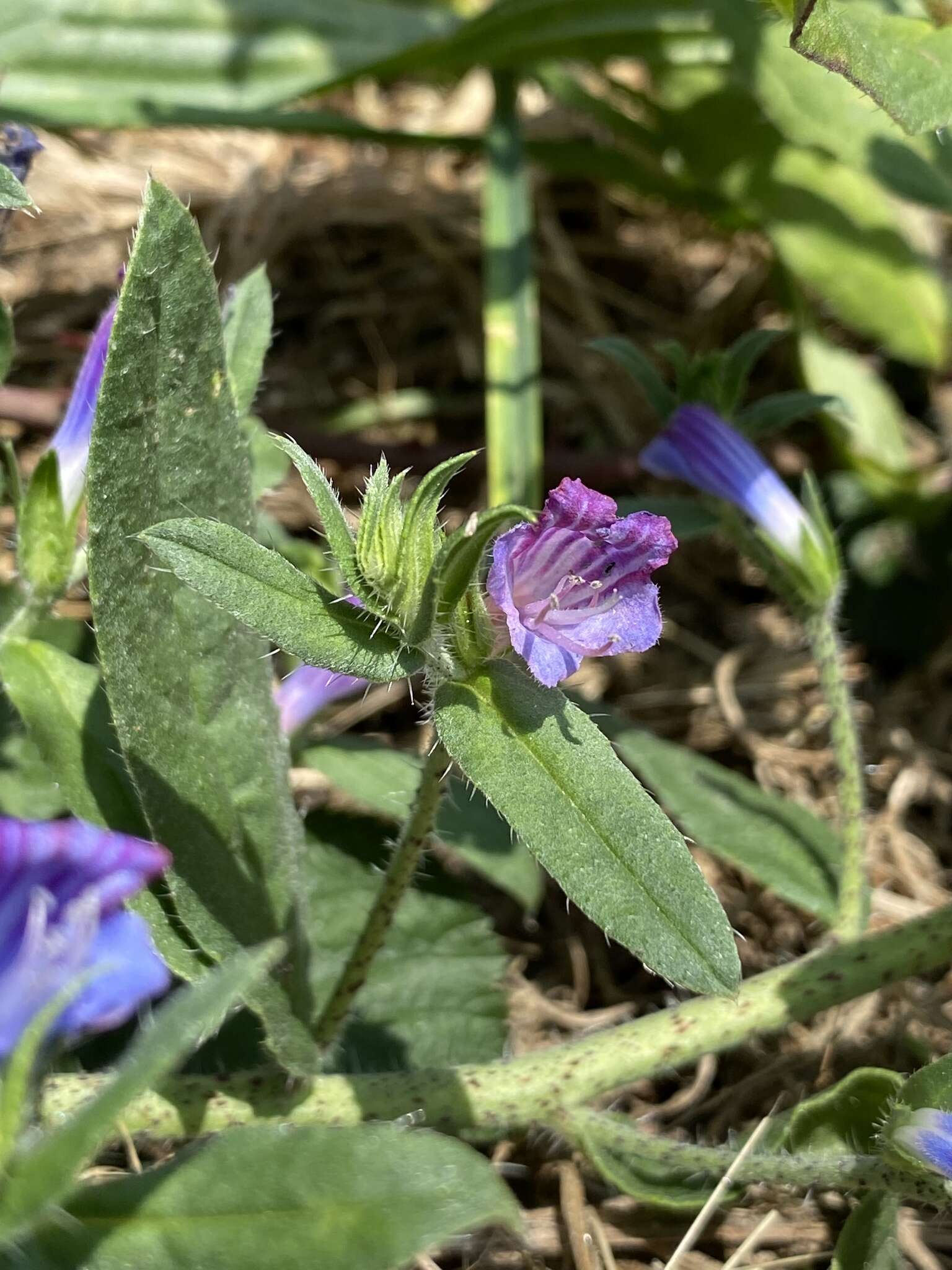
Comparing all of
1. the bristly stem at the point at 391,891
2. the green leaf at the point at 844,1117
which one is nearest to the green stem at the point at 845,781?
the green leaf at the point at 844,1117

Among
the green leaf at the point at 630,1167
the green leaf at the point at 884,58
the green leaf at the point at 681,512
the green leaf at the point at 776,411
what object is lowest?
the green leaf at the point at 630,1167

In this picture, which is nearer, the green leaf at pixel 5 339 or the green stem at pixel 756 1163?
the green stem at pixel 756 1163

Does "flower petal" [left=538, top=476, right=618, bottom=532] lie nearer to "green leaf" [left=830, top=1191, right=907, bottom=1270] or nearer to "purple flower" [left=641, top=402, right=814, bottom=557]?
"purple flower" [left=641, top=402, right=814, bottom=557]

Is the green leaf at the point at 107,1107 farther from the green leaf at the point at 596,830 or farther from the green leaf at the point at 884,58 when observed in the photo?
the green leaf at the point at 884,58

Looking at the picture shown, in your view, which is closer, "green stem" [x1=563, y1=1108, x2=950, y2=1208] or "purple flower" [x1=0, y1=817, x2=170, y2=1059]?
"purple flower" [x1=0, y1=817, x2=170, y2=1059]

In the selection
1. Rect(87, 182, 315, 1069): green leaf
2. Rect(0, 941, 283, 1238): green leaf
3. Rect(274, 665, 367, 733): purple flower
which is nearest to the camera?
Rect(0, 941, 283, 1238): green leaf

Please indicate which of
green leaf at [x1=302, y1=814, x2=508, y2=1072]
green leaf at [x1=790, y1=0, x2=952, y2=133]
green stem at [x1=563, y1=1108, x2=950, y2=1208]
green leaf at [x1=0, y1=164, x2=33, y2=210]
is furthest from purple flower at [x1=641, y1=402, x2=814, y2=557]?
green leaf at [x1=0, y1=164, x2=33, y2=210]
